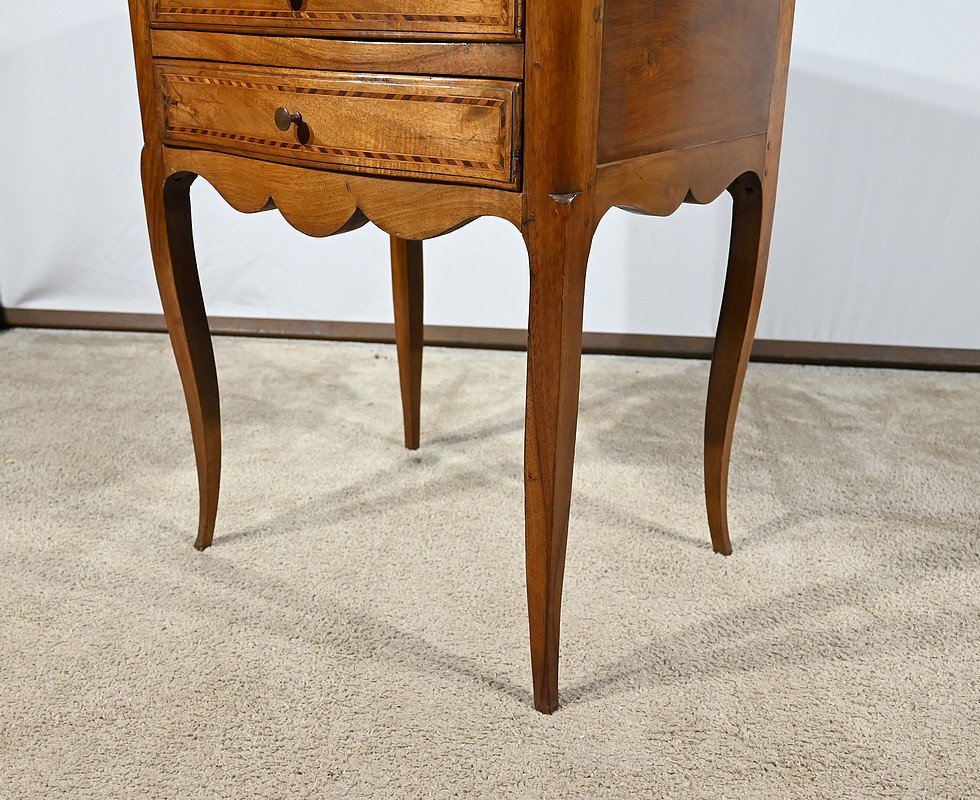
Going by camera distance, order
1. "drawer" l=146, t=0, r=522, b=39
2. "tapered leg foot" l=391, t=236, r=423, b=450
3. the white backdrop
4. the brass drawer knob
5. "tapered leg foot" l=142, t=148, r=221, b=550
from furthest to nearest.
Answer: the white backdrop, "tapered leg foot" l=391, t=236, r=423, b=450, "tapered leg foot" l=142, t=148, r=221, b=550, the brass drawer knob, "drawer" l=146, t=0, r=522, b=39

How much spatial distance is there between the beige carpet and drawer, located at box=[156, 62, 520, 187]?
500 millimetres

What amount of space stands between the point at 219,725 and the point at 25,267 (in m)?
1.64

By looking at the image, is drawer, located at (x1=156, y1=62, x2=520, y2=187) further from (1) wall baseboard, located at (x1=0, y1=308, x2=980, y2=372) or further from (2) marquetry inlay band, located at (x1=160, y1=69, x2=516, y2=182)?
(1) wall baseboard, located at (x1=0, y1=308, x2=980, y2=372)

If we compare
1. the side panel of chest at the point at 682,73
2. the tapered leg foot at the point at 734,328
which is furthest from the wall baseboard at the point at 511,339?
the side panel of chest at the point at 682,73

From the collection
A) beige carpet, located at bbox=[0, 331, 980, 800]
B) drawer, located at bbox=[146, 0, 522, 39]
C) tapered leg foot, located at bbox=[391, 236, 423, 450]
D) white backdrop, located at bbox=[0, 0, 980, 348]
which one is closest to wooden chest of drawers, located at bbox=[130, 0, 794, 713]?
drawer, located at bbox=[146, 0, 522, 39]

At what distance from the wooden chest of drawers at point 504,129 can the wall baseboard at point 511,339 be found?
843 mm

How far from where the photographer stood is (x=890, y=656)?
1.01 meters

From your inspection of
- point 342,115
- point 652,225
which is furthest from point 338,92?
point 652,225

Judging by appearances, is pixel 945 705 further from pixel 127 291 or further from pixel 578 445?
pixel 127 291

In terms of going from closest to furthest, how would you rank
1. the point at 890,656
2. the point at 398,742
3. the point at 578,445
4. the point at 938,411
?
the point at 398,742
the point at 890,656
the point at 578,445
the point at 938,411

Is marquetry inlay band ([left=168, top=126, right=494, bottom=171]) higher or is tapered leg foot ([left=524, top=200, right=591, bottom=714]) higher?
marquetry inlay band ([left=168, top=126, right=494, bottom=171])

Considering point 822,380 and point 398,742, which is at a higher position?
point 398,742

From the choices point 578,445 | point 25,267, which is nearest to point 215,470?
point 578,445

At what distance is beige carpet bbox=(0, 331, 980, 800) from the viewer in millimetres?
857
